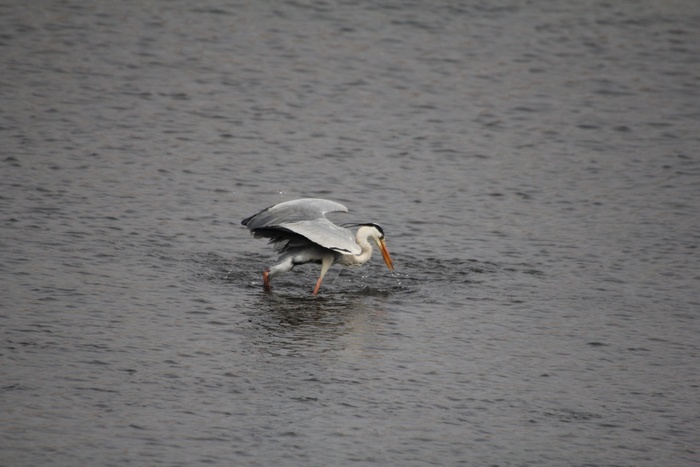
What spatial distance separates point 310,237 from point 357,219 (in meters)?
2.36

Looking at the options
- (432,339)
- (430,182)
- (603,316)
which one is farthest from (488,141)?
(432,339)

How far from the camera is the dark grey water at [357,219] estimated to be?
800cm

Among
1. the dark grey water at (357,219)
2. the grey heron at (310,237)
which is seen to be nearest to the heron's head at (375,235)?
the grey heron at (310,237)

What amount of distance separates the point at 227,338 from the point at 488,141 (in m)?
7.41

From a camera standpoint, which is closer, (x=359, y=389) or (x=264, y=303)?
(x=359, y=389)

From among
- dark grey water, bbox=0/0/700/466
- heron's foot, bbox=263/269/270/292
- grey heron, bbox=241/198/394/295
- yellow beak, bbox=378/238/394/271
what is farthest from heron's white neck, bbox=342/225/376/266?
heron's foot, bbox=263/269/270/292

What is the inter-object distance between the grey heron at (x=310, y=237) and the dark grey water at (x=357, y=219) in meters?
0.30

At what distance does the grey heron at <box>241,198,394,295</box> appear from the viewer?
10.9 meters

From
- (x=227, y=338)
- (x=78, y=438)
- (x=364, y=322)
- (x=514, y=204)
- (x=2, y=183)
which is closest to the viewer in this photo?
(x=78, y=438)

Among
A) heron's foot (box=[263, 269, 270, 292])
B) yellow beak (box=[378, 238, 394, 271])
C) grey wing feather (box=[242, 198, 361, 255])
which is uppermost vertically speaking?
grey wing feather (box=[242, 198, 361, 255])

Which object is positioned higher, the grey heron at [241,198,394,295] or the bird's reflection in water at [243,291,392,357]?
the grey heron at [241,198,394,295]

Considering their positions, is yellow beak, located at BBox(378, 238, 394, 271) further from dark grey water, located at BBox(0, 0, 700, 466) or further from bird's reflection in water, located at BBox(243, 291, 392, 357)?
bird's reflection in water, located at BBox(243, 291, 392, 357)

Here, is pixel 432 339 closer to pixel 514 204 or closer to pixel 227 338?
pixel 227 338

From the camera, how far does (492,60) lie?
739 inches
